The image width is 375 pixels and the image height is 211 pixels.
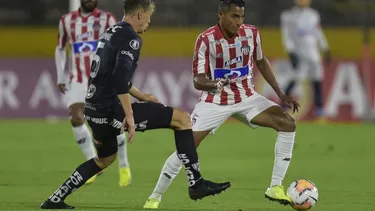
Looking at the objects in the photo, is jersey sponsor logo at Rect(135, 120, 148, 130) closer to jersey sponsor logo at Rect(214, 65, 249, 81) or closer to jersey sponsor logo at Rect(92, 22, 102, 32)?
jersey sponsor logo at Rect(214, 65, 249, 81)

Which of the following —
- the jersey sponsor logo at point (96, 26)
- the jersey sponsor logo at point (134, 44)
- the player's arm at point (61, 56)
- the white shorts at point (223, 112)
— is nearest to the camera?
the jersey sponsor logo at point (134, 44)

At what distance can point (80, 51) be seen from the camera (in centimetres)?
1145

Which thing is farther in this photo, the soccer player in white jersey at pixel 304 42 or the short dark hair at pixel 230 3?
the soccer player in white jersey at pixel 304 42

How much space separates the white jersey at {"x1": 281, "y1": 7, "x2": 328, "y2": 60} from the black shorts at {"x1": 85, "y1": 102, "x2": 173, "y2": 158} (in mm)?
10903

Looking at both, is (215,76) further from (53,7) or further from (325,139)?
(53,7)

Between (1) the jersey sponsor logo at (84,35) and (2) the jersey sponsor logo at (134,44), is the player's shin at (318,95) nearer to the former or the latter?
(1) the jersey sponsor logo at (84,35)

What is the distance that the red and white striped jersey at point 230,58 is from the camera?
9.18 meters

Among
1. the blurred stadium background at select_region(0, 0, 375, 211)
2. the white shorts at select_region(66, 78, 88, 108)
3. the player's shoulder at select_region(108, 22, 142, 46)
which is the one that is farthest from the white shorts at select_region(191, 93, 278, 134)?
the white shorts at select_region(66, 78, 88, 108)

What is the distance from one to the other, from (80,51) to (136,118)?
3.59m

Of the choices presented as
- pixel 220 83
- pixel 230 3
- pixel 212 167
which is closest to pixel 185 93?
pixel 212 167

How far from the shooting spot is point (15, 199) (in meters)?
9.25

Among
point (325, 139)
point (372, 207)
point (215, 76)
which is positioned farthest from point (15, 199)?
point (325, 139)

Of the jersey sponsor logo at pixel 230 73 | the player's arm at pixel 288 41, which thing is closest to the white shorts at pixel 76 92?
the jersey sponsor logo at pixel 230 73


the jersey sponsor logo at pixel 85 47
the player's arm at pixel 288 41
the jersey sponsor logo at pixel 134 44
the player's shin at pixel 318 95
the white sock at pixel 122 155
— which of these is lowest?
the player's shin at pixel 318 95
